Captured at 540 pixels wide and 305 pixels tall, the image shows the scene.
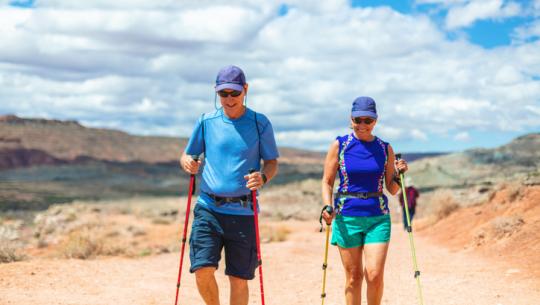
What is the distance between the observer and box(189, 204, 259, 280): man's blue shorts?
240 inches

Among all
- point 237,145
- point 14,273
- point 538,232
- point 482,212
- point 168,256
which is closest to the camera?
point 237,145

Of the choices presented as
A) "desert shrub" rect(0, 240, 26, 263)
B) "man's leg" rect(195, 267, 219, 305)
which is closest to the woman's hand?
"man's leg" rect(195, 267, 219, 305)

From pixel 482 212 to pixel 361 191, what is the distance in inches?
516

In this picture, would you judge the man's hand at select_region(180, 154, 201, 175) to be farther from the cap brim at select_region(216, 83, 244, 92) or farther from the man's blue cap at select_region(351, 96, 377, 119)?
the man's blue cap at select_region(351, 96, 377, 119)

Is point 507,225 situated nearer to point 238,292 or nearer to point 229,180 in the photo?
point 238,292

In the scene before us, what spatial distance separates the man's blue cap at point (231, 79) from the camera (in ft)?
19.6

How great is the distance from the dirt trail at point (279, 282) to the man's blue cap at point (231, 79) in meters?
4.60

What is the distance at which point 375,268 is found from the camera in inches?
244

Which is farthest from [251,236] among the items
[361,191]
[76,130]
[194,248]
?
[76,130]

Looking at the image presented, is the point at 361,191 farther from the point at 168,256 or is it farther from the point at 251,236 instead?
the point at 168,256

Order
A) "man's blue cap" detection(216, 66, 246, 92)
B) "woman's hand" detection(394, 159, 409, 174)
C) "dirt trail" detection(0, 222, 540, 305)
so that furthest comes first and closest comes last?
"dirt trail" detection(0, 222, 540, 305)
"woman's hand" detection(394, 159, 409, 174)
"man's blue cap" detection(216, 66, 246, 92)

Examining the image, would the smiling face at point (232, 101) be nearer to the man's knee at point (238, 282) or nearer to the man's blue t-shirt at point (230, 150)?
the man's blue t-shirt at point (230, 150)

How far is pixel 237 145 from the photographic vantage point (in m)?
6.01

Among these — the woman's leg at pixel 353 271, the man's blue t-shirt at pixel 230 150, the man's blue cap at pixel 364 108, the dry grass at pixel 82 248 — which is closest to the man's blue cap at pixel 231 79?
the man's blue t-shirt at pixel 230 150
